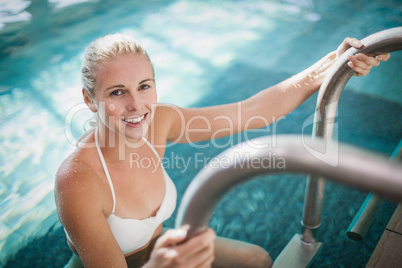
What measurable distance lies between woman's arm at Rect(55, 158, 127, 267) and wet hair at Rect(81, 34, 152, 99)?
0.36 m

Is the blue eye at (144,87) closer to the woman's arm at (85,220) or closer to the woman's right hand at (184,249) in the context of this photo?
the woman's arm at (85,220)

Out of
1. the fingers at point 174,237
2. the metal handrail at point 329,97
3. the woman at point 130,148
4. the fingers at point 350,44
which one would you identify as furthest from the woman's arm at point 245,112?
the fingers at point 174,237

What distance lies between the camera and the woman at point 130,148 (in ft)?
4.54

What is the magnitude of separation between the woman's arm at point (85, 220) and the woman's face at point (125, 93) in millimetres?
247

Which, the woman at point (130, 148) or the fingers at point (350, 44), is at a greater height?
the fingers at point (350, 44)

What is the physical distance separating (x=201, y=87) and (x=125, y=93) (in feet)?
8.09

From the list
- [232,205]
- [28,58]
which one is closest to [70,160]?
[232,205]

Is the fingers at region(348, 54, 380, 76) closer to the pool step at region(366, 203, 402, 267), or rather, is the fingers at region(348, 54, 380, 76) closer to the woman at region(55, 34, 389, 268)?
the woman at region(55, 34, 389, 268)

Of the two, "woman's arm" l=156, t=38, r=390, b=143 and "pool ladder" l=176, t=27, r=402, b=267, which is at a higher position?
"pool ladder" l=176, t=27, r=402, b=267

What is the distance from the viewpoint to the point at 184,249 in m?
0.76

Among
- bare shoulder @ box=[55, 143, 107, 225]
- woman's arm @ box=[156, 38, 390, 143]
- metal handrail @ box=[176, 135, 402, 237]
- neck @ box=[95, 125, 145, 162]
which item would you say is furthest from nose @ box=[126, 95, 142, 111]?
metal handrail @ box=[176, 135, 402, 237]

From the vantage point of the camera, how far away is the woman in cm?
138

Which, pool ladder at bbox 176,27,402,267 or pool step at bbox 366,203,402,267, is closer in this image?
pool ladder at bbox 176,27,402,267

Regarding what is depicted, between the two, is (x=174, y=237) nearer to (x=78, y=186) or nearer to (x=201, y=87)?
(x=78, y=186)
